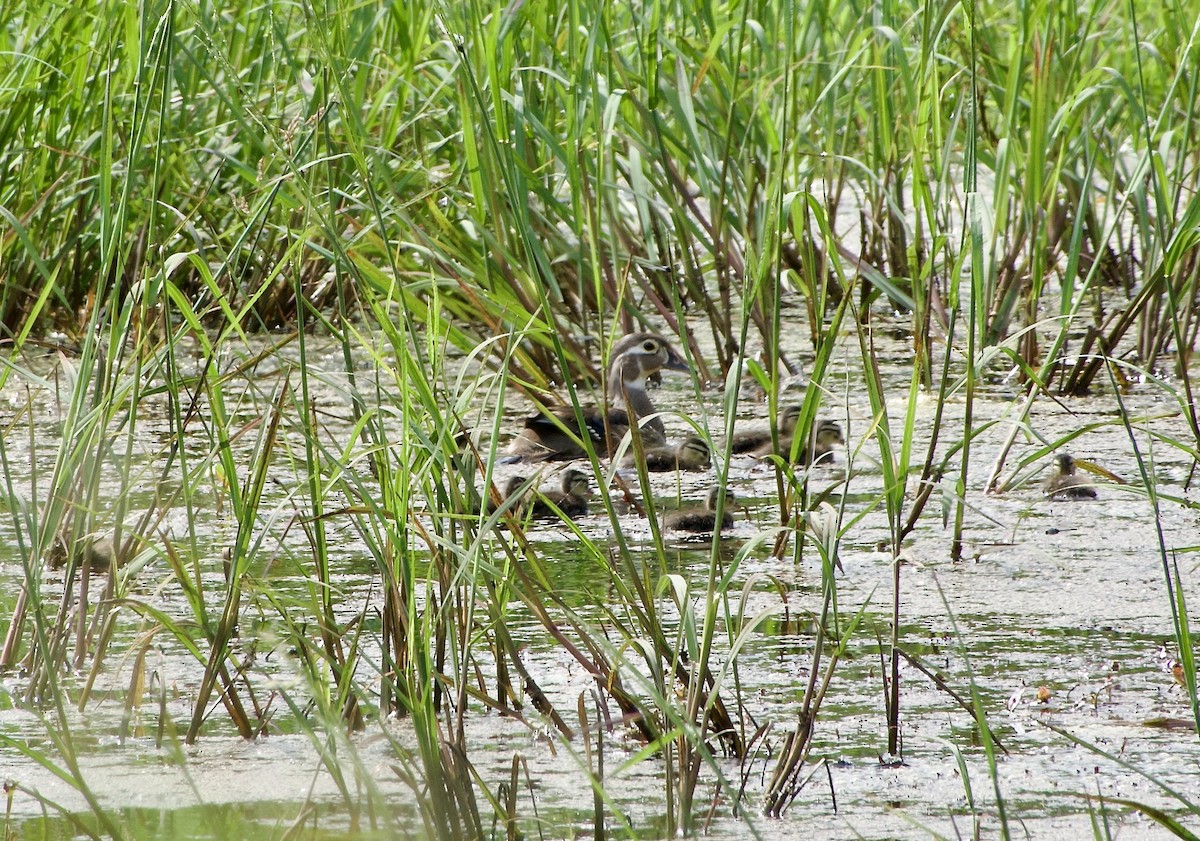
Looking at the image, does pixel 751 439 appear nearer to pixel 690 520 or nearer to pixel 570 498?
pixel 570 498

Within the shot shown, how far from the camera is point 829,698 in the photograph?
2973 millimetres

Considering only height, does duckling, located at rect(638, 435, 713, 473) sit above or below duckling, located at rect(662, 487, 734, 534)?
below

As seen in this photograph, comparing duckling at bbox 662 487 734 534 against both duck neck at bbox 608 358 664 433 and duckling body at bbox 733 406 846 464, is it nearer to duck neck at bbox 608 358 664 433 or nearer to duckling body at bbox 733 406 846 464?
duckling body at bbox 733 406 846 464

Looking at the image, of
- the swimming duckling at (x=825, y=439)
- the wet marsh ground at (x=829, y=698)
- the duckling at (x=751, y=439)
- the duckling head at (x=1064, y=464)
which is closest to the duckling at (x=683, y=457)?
the duckling at (x=751, y=439)

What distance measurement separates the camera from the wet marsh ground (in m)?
2.53

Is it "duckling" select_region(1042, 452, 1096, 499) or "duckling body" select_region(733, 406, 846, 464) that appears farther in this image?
"duckling body" select_region(733, 406, 846, 464)

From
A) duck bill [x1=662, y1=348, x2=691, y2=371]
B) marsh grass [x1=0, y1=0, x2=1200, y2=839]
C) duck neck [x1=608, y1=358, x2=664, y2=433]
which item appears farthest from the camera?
duck bill [x1=662, y1=348, x2=691, y2=371]

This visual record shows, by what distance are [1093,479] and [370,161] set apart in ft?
7.32

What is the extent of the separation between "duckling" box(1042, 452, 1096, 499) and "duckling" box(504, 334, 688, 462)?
1.21 meters

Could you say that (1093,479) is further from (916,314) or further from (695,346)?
(695,346)

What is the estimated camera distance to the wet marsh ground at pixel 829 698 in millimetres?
2525

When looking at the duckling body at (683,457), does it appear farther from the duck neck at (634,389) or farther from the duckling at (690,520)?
the duckling at (690,520)

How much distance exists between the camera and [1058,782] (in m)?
2.62

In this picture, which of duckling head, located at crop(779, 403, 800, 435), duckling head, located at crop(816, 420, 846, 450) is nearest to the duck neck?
duckling head, located at crop(779, 403, 800, 435)
